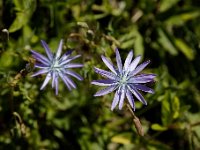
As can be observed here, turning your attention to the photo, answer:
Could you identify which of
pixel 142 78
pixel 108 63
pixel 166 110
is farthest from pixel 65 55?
pixel 166 110

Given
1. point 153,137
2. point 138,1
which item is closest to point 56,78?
point 153,137

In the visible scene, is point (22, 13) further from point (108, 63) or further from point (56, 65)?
point (108, 63)

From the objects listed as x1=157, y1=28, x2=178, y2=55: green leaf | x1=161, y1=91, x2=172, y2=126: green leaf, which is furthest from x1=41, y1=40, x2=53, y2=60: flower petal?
x1=157, y1=28, x2=178, y2=55: green leaf

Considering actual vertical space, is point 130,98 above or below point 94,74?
below

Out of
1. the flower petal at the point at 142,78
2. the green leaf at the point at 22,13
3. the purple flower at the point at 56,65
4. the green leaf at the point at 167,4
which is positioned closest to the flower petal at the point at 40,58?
the purple flower at the point at 56,65

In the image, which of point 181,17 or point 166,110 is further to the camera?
point 181,17

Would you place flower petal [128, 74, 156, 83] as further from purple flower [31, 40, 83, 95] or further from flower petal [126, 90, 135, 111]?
purple flower [31, 40, 83, 95]
